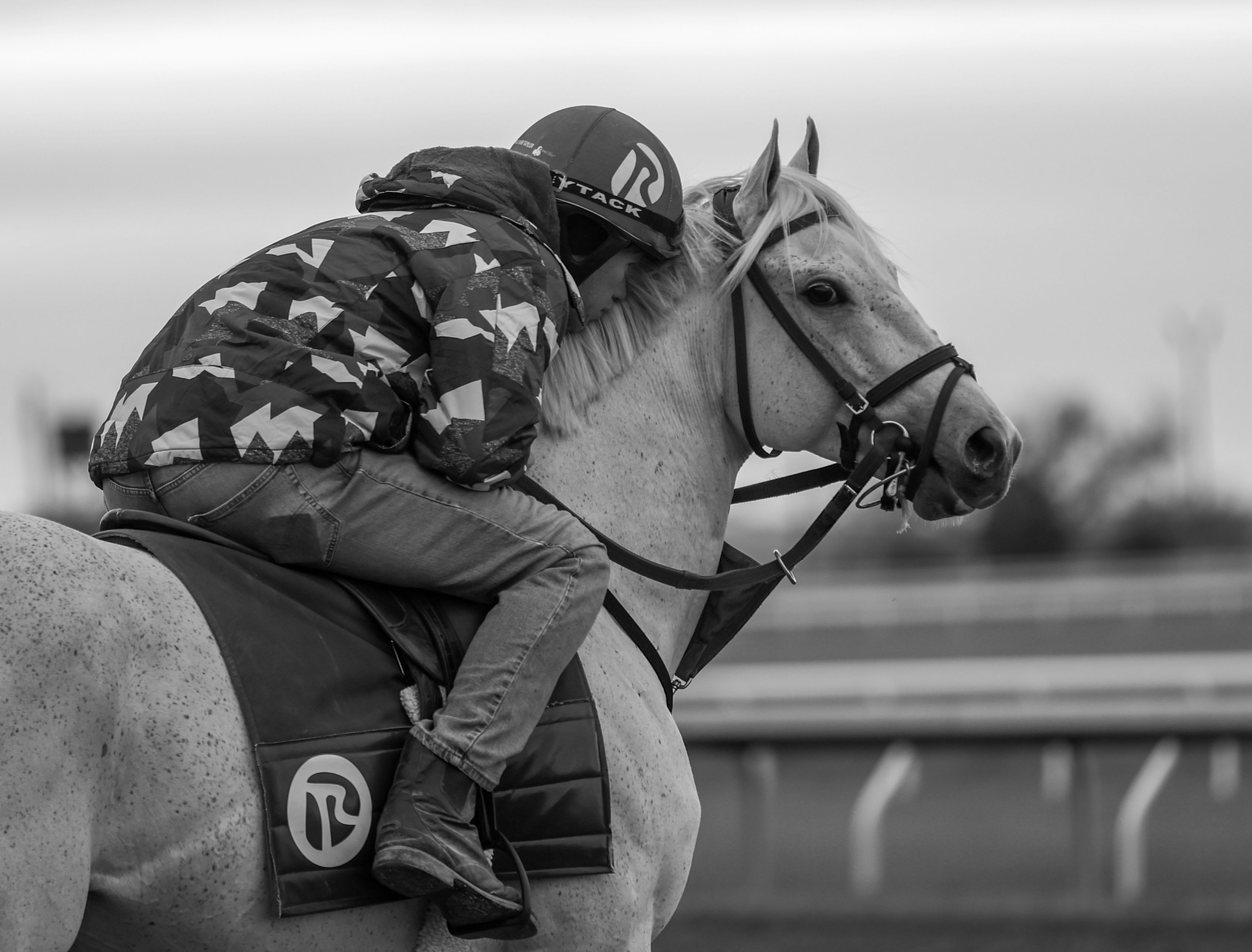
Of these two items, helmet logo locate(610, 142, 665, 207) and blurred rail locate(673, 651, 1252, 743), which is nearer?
helmet logo locate(610, 142, 665, 207)

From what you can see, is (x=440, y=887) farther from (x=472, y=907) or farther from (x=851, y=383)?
(x=851, y=383)

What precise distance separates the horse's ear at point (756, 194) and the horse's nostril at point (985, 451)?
71 cm

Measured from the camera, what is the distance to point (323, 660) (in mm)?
2881

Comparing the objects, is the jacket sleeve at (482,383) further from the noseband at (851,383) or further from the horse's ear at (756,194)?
the horse's ear at (756,194)

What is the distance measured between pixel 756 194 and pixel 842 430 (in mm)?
593

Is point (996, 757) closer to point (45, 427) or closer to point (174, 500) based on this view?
point (174, 500)

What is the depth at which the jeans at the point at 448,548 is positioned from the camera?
291cm

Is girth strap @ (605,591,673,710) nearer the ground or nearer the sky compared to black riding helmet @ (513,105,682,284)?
nearer the ground

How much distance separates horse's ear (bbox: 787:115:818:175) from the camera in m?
4.01

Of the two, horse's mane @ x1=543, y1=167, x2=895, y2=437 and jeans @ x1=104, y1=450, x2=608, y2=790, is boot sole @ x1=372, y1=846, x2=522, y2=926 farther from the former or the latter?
horse's mane @ x1=543, y1=167, x2=895, y2=437

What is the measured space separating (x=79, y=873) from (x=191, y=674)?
0.36m

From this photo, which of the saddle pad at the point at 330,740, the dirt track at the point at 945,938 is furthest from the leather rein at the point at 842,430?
the dirt track at the point at 945,938

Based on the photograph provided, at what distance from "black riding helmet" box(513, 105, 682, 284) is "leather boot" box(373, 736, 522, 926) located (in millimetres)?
1234

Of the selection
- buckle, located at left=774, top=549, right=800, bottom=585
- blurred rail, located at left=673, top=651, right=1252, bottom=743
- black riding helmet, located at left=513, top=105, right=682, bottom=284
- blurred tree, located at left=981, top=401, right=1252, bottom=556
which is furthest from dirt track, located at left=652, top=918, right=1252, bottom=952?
blurred tree, located at left=981, top=401, right=1252, bottom=556
